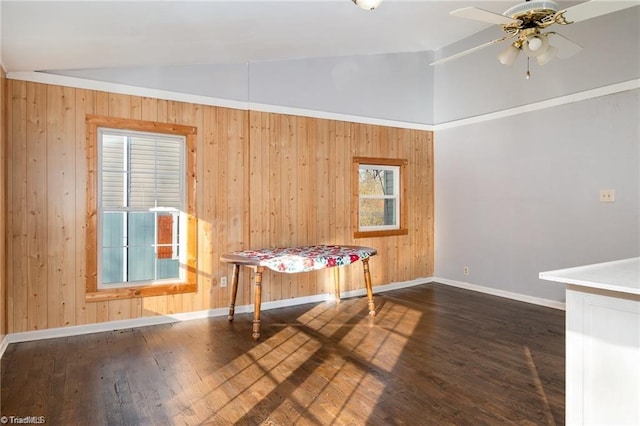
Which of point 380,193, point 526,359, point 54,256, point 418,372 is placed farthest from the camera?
point 380,193

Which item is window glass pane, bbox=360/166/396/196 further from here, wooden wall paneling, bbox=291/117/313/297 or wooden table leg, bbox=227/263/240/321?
wooden table leg, bbox=227/263/240/321

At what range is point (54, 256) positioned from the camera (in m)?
3.69

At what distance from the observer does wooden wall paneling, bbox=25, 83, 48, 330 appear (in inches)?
141

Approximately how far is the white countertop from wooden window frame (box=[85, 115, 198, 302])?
3.50m

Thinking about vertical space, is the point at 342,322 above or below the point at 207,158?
below

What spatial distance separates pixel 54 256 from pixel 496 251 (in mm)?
5247

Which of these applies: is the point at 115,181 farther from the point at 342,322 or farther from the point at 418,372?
Result: the point at 418,372

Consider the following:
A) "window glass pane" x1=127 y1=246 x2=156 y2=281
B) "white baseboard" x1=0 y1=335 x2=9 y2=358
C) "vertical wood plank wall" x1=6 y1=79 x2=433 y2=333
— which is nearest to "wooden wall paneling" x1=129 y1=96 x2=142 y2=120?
"vertical wood plank wall" x1=6 y1=79 x2=433 y2=333

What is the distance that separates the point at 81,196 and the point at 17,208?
20.0 inches

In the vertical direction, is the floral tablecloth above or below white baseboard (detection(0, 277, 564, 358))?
above

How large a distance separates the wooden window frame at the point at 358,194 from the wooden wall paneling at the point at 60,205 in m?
3.34

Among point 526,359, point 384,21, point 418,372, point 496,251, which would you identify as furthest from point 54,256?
point 496,251

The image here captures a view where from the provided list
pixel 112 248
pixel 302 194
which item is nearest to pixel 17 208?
pixel 112 248

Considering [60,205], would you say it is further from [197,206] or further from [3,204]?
[197,206]
